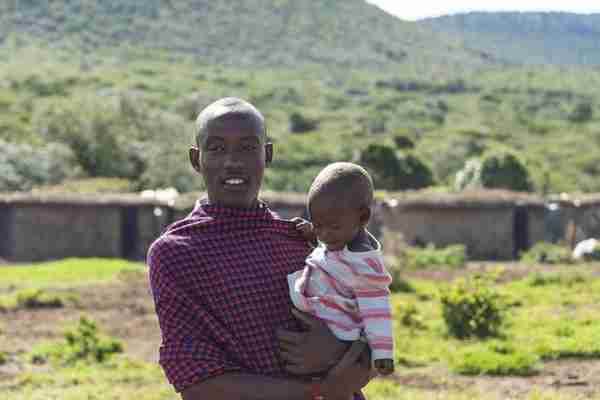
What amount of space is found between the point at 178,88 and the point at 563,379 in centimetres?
5323

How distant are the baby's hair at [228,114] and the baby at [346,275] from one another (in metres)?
0.25

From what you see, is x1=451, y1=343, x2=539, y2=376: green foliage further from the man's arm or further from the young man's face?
the young man's face

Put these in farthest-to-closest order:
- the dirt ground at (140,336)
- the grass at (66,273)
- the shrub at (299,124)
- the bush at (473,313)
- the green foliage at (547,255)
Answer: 1. the shrub at (299,124)
2. the green foliage at (547,255)
3. the grass at (66,273)
4. the bush at (473,313)
5. the dirt ground at (140,336)

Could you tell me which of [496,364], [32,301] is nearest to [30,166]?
[32,301]

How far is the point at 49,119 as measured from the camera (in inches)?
1308

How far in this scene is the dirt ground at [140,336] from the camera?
8.12 m

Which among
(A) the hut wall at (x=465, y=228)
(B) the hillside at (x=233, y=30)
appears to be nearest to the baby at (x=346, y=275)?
(A) the hut wall at (x=465, y=228)

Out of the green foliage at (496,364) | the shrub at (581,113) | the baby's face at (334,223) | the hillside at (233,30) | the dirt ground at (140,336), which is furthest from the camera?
the hillside at (233,30)

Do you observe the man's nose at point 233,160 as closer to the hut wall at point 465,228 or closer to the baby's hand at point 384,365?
the baby's hand at point 384,365

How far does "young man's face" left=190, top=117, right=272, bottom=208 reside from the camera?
9.37 ft

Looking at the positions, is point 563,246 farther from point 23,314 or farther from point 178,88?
point 178,88

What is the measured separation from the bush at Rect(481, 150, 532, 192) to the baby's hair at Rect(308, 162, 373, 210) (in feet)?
90.2

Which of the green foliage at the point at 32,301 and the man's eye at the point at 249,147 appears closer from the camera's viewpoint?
the man's eye at the point at 249,147

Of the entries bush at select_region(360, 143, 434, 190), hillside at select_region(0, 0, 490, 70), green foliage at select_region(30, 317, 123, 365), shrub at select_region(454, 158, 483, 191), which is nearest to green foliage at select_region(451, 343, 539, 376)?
green foliage at select_region(30, 317, 123, 365)
